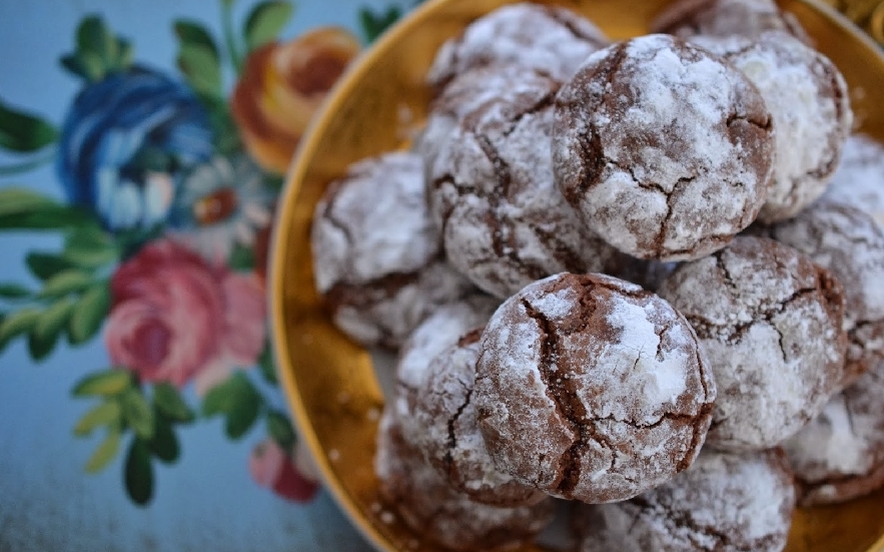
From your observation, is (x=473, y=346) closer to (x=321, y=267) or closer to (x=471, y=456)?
(x=471, y=456)

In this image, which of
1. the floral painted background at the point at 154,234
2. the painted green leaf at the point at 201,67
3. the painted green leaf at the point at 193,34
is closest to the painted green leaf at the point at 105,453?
the floral painted background at the point at 154,234

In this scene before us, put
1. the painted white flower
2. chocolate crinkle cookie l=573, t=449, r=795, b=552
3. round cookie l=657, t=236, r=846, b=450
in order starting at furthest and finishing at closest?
the painted white flower < chocolate crinkle cookie l=573, t=449, r=795, b=552 < round cookie l=657, t=236, r=846, b=450

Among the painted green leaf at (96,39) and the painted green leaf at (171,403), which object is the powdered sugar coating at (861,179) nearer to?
the painted green leaf at (171,403)

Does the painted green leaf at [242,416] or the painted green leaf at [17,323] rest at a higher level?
the painted green leaf at [17,323]

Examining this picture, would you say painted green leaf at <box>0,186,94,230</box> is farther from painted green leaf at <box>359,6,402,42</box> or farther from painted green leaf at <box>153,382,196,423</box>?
painted green leaf at <box>359,6,402,42</box>

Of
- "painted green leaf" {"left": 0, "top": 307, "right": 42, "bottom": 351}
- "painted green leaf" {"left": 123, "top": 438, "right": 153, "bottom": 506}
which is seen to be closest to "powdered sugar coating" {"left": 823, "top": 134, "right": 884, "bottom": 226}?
"painted green leaf" {"left": 123, "top": 438, "right": 153, "bottom": 506}

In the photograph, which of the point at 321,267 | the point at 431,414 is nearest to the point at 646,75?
the point at 431,414
